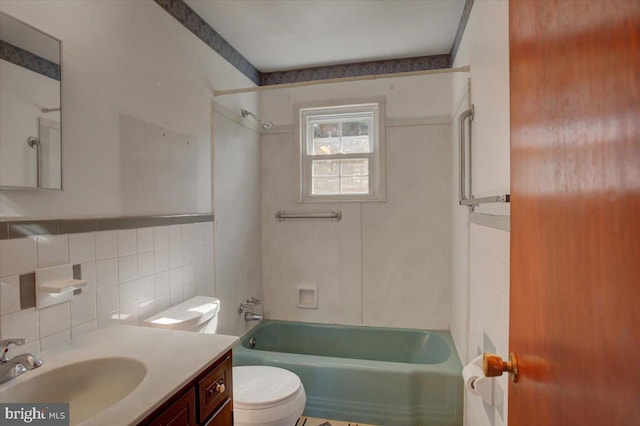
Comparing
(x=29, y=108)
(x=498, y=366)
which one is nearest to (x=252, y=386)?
(x=498, y=366)

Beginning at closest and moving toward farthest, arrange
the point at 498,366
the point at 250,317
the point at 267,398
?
the point at 498,366, the point at 267,398, the point at 250,317

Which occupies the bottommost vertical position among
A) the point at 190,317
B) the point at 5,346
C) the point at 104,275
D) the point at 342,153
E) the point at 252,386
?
the point at 252,386

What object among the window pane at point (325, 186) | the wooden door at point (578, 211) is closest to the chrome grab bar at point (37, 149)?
the wooden door at point (578, 211)

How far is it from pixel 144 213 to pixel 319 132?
178cm

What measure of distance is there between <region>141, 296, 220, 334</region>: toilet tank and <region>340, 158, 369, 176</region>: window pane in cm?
158

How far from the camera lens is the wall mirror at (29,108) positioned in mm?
1013

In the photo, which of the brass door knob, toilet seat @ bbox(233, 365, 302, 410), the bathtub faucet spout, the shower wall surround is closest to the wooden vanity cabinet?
toilet seat @ bbox(233, 365, 302, 410)

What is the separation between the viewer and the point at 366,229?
2738 millimetres

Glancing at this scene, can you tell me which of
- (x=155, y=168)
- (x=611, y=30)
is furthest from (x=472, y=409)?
(x=155, y=168)

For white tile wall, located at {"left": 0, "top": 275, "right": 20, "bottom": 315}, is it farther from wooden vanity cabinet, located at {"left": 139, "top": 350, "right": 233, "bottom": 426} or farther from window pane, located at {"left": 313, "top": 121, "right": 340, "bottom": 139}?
window pane, located at {"left": 313, "top": 121, "right": 340, "bottom": 139}

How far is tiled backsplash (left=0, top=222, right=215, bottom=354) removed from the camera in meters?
1.03

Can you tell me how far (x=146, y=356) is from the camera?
42.1 inches

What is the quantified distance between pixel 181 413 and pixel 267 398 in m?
0.64

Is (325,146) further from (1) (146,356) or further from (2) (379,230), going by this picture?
(1) (146,356)
